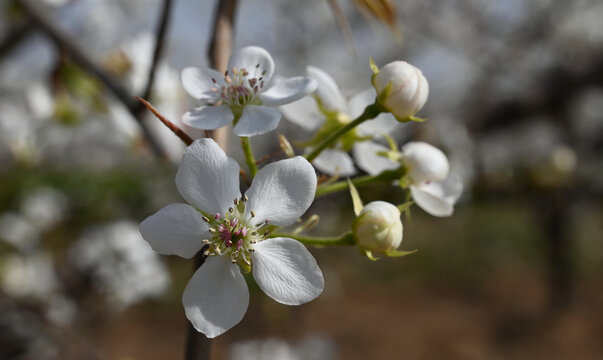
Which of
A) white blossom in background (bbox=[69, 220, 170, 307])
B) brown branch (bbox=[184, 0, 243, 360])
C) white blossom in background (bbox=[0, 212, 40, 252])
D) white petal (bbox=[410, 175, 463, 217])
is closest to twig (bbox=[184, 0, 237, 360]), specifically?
brown branch (bbox=[184, 0, 243, 360])

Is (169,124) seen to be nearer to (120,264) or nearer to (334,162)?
(334,162)

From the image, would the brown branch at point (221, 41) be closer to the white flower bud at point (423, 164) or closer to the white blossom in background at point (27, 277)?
the white flower bud at point (423, 164)

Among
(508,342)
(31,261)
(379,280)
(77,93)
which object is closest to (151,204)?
(379,280)

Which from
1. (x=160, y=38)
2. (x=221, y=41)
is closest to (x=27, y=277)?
(x=160, y=38)

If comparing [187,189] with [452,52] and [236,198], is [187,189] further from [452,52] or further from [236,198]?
[452,52]

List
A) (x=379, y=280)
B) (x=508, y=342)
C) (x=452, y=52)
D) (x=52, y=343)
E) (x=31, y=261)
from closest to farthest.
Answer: (x=52, y=343)
(x=31, y=261)
(x=508, y=342)
(x=452, y=52)
(x=379, y=280)
